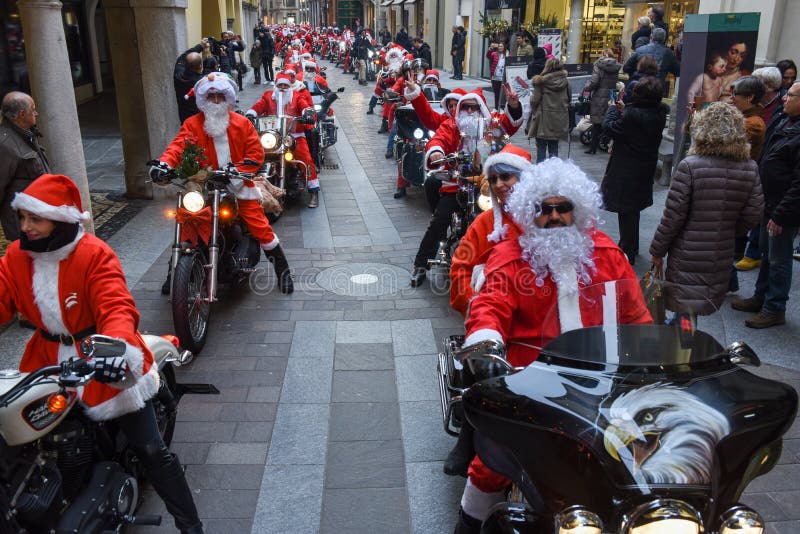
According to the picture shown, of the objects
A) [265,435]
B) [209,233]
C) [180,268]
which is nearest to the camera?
[265,435]

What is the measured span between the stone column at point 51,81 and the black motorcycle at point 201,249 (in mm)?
1595

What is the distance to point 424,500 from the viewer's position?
11.6 ft

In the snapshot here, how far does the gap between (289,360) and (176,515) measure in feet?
6.80

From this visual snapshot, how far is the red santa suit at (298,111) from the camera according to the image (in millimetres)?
9766

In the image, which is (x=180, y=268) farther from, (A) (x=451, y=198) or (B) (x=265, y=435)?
(A) (x=451, y=198)

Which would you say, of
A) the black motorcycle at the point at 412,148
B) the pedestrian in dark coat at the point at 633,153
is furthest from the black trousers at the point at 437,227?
the black motorcycle at the point at 412,148

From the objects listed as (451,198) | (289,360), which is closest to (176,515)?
(289,360)

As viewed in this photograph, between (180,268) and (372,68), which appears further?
(372,68)

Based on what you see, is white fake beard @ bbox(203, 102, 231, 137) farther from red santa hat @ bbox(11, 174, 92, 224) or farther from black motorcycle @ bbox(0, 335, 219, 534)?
black motorcycle @ bbox(0, 335, 219, 534)

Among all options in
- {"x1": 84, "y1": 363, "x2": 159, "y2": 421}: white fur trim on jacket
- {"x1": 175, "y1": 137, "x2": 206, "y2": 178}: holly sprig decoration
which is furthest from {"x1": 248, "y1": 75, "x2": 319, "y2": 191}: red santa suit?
{"x1": 84, "y1": 363, "x2": 159, "y2": 421}: white fur trim on jacket

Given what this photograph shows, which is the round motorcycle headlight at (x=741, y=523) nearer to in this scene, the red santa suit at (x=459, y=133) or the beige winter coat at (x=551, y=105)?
the red santa suit at (x=459, y=133)

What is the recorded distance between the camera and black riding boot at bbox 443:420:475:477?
3.17m

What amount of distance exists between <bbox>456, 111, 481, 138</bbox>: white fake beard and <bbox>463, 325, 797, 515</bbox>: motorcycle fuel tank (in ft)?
14.9

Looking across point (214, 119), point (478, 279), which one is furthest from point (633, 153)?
point (478, 279)
